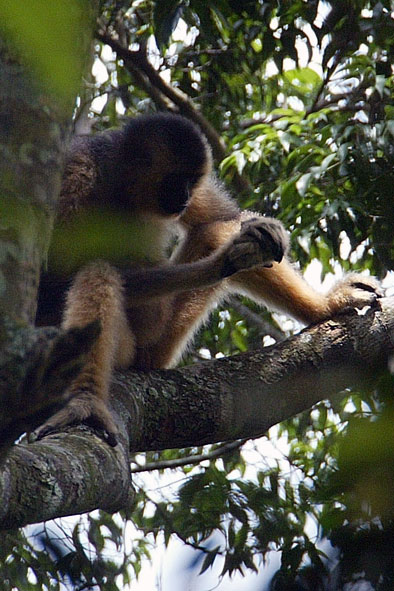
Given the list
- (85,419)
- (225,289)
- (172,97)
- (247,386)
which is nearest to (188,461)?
(225,289)

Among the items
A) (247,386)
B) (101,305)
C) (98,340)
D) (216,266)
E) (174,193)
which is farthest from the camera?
(174,193)

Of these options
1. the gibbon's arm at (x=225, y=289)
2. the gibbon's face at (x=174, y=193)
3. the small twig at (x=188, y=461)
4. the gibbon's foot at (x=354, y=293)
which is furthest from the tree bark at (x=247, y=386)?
the small twig at (x=188, y=461)

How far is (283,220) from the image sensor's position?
575 centimetres

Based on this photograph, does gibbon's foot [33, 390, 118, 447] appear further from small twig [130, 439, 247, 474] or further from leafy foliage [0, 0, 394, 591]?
small twig [130, 439, 247, 474]

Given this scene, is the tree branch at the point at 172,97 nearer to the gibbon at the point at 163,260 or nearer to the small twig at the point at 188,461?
the gibbon at the point at 163,260

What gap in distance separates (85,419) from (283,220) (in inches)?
105

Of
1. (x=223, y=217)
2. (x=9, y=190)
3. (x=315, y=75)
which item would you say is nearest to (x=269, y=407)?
(x=223, y=217)

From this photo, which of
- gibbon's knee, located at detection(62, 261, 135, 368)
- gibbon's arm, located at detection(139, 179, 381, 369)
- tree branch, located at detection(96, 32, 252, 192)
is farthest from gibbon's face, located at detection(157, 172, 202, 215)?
tree branch, located at detection(96, 32, 252, 192)

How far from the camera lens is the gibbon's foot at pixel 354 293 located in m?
4.86

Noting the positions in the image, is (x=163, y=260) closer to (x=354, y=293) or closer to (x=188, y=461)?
(x=354, y=293)

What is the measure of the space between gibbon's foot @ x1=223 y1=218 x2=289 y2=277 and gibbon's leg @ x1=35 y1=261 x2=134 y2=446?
69 centimetres

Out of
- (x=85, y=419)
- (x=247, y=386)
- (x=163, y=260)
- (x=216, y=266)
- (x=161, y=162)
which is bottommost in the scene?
Result: (x=247, y=386)

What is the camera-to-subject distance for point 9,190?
168cm

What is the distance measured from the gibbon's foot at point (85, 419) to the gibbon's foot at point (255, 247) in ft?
4.26
